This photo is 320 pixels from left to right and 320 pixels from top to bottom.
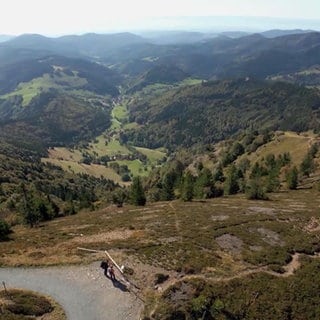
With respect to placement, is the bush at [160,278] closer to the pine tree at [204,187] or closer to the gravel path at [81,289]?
the gravel path at [81,289]

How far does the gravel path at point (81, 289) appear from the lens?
1758 inches

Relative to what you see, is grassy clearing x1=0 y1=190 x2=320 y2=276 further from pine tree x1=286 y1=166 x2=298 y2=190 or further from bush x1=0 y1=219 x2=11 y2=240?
pine tree x1=286 y1=166 x2=298 y2=190

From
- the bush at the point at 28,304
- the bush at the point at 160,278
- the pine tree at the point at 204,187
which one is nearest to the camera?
the bush at the point at 28,304

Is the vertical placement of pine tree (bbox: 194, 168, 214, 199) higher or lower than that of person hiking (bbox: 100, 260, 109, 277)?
lower

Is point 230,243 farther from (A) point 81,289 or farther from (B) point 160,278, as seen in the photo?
(A) point 81,289

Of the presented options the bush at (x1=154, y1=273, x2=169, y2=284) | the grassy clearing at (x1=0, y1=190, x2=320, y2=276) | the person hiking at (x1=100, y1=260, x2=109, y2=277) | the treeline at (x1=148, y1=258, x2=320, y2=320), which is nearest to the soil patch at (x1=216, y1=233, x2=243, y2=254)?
the grassy clearing at (x1=0, y1=190, x2=320, y2=276)

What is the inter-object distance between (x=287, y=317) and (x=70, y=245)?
32943 mm

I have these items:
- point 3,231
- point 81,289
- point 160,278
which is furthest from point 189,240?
point 3,231

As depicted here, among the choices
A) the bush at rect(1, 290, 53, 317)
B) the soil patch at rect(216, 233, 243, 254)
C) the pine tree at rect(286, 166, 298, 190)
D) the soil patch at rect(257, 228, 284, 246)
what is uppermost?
the bush at rect(1, 290, 53, 317)

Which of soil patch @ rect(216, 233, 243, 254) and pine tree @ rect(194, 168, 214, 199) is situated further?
pine tree @ rect(194, 168, 214, 199)

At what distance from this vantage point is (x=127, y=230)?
7131 centimetres

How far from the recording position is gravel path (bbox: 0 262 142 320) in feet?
147

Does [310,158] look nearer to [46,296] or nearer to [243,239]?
[243,239]

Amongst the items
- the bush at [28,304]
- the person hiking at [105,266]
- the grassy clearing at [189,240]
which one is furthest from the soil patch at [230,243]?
the bush at [28,304]
